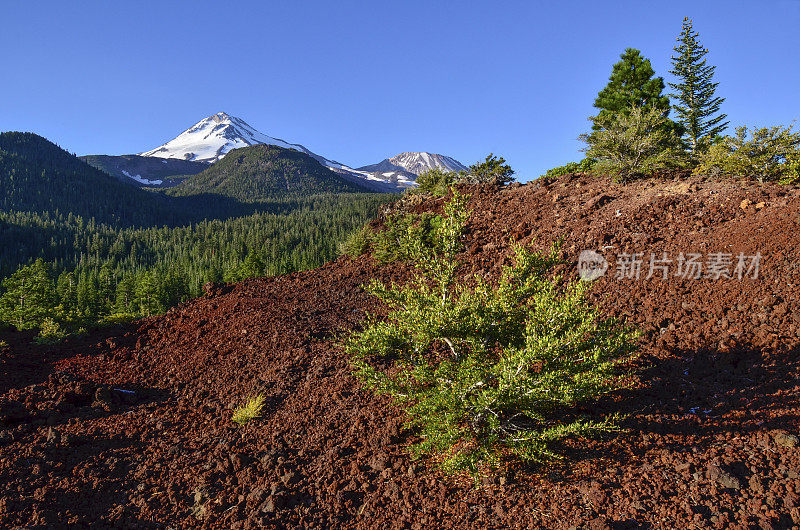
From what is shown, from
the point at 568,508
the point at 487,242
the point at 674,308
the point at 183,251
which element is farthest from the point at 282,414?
the point at 183,251

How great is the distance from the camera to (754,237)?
757 centimetres

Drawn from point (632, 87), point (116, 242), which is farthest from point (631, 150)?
point (116, 242)

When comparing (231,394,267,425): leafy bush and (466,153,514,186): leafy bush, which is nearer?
(231,394,267,425): leafy bush

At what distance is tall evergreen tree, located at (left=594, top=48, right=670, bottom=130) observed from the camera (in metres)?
20.3

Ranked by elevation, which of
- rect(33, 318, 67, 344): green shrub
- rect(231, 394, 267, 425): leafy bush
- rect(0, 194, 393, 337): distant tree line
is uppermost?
rect(231, 394, 267, 425): leafy bush

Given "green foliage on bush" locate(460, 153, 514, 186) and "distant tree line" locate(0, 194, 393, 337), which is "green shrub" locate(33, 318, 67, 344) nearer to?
"green foliage on bush" locate(460, 153, 514, 186)

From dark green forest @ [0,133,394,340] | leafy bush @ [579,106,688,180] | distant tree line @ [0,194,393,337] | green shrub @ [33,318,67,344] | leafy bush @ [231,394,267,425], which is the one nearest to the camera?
leafy bush @ [231,394,267,425]

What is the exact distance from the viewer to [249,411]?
219 inches

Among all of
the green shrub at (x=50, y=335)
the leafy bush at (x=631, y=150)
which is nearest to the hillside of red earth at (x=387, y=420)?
the green shrub at (x=50, y=335)

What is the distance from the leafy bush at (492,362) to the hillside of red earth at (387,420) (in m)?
0.44

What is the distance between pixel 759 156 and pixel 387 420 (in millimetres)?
12710

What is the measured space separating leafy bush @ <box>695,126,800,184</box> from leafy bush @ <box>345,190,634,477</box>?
10368mm

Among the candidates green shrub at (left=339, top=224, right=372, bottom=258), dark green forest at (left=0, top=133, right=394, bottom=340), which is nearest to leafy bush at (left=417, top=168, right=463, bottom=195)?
green shrub at (left=339, top=224, right=372, bottom=258)

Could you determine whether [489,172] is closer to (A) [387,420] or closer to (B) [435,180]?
(B) [435,180]
